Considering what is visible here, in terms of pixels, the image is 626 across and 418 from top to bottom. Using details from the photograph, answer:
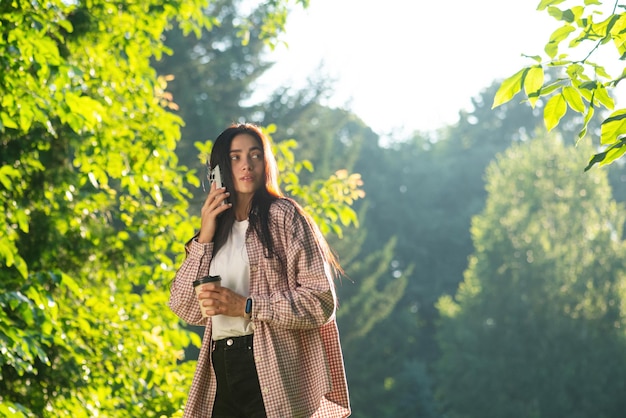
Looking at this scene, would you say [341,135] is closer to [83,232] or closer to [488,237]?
[488,237]

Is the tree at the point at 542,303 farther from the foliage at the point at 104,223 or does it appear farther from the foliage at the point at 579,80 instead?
the foliage at the point at 579,80

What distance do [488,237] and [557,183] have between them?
263 centimetres


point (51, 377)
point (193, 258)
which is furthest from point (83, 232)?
point (193, 258)

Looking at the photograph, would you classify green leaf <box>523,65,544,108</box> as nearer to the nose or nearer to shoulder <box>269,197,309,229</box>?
shoulder <box>269,197,309,229</box>

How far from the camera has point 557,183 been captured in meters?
29.5

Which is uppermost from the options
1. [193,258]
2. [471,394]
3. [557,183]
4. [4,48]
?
[557,183]

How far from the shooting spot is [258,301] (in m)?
2.83

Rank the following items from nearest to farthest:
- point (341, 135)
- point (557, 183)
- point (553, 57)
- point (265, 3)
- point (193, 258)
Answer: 1. point (553, 57)
2. point (193, 258)
3. point (265, 3)
4. point (557, 183)
5. point (341, 135)

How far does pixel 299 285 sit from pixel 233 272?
0.74 feet

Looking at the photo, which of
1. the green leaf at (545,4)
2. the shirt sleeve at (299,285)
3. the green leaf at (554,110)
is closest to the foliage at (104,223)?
the shirt sleeve at (299,285)

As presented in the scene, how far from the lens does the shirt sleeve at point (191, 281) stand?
3033 mm

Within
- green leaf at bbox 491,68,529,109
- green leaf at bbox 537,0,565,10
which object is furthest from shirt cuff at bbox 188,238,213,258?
green leaf at bbox 537,0,565,10

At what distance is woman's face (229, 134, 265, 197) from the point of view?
123 inches

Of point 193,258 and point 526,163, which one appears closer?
point 193,258
